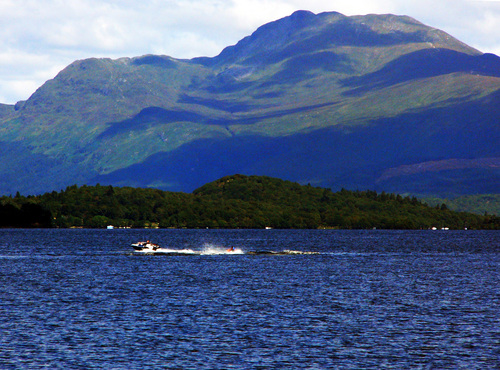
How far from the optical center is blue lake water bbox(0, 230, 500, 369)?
202ft

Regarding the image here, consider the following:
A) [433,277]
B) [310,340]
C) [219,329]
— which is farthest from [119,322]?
[433,277]

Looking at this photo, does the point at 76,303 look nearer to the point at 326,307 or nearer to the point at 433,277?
the point at 326,307

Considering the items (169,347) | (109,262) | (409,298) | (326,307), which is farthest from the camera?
(109,262)

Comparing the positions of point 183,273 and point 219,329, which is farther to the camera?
point 183,273

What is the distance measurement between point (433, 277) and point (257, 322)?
210ft

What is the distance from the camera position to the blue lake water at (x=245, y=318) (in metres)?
61.7

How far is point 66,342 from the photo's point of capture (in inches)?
2640

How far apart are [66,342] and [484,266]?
119779 millimetres

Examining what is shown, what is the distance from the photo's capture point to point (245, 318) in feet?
267

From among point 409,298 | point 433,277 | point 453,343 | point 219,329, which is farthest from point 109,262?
point 453,343

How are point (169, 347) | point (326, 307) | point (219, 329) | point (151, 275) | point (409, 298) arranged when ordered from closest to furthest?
point (169, 347) → point (219, 329) → point (326, 307) → point (409, 298) → point (151, 275)

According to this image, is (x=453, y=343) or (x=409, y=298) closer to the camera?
(x=453, y=343)

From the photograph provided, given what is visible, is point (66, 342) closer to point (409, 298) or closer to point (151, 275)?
point (409, 298)

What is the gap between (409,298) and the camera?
101m
